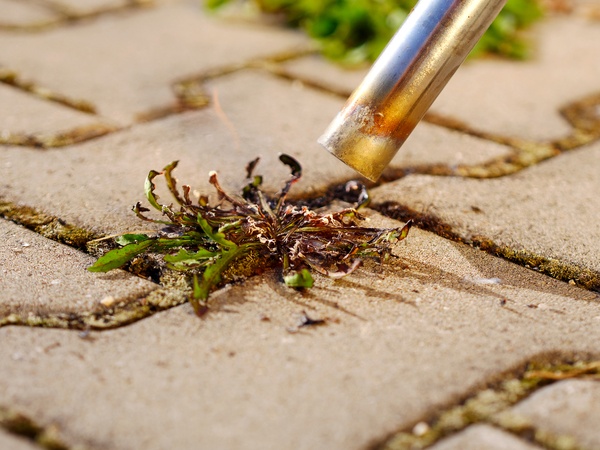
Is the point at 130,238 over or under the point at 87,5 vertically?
over

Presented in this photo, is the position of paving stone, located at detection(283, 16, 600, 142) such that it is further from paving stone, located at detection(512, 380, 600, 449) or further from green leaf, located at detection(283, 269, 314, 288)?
paving stone, located at detection(512, 380, 600, 449)

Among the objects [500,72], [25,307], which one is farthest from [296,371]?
[500,72]

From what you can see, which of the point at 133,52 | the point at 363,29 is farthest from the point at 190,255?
the point at 363,29

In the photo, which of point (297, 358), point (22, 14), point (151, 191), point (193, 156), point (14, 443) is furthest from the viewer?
point (22, 14)

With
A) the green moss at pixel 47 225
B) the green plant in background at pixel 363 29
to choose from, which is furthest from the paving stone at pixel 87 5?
the green moss at pixel 47 225

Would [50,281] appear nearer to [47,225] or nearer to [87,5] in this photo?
[47,225]

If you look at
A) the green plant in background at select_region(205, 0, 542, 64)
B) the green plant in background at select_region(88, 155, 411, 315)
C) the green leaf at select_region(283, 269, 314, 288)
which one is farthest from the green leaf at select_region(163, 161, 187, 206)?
the green plant in background at select_region(205, 0, 542, 64)
